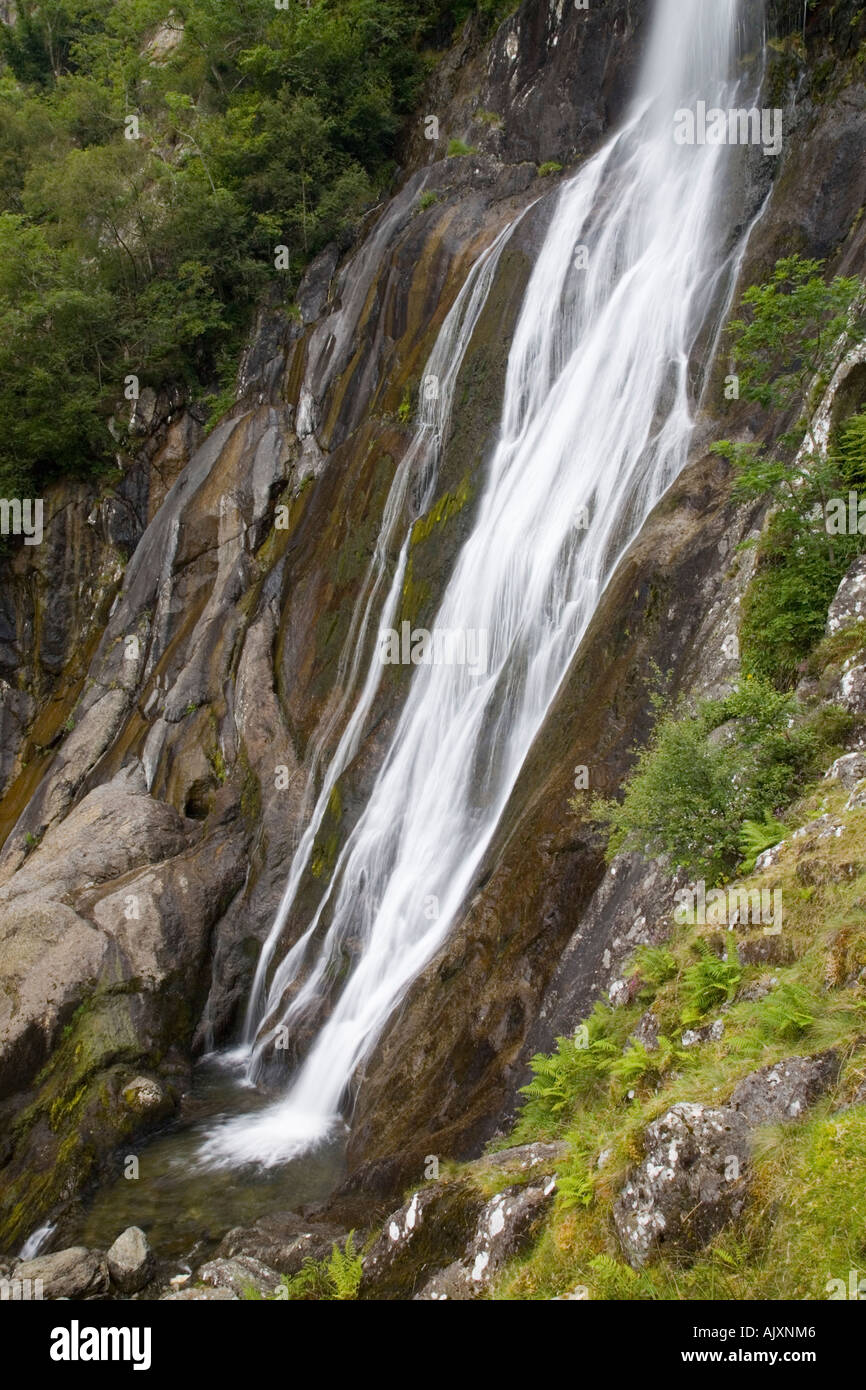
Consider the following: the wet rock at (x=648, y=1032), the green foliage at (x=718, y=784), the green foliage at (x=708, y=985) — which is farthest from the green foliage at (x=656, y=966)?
the green foliage at (x=718, y=784)

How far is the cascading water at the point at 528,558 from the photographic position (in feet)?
37.3

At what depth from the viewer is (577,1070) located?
21.2 feet

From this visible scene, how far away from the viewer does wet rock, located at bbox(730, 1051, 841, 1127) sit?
4.08 m

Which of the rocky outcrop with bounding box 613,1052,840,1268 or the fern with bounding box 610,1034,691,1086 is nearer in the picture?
the rocky outcrop with bounding box 613,1052,840,1268

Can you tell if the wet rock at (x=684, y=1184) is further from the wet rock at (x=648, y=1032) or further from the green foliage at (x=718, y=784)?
the green foliage at (x=718, y=784)

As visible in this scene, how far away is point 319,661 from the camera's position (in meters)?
17.1

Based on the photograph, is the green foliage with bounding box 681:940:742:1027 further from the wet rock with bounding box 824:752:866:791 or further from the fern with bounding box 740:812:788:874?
the wet rock with bounding box 824:752:866:791

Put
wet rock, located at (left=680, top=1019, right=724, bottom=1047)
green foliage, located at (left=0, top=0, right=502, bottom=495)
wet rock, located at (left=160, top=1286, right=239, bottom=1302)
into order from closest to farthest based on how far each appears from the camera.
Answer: wet rock, located at (left=680, top=1019, right=724, bottom=1047), wet rock, located at (left=160, top=1286, right=239, bottom=1302), green foliage, located at (left=0, top=0, right=502, bottom=495)

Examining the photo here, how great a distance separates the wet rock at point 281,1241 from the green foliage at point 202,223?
22.3 meters

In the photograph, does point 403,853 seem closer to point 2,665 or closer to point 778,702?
point 778,702

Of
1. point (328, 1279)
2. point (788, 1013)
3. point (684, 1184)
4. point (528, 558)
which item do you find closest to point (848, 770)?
point (788, 1013)

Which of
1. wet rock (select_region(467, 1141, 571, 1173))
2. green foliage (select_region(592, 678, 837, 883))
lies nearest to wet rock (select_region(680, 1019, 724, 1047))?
wet rock (select_region(467, 1141, 571, 1173))

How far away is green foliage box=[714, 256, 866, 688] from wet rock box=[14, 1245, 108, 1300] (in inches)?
324

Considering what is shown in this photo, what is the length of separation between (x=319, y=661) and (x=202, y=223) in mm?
16993
